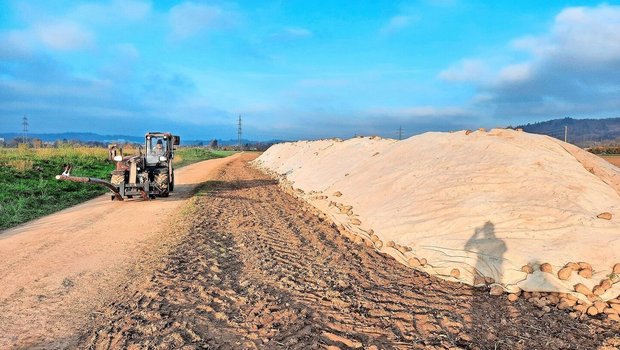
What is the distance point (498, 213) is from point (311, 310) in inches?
156

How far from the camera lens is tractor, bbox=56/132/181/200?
12.6 m

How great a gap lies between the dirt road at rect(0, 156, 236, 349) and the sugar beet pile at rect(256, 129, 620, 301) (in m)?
4.25

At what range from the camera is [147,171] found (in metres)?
13.1

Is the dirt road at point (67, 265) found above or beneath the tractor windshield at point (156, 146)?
beneath

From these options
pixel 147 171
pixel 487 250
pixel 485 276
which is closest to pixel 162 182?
pixel 147 171

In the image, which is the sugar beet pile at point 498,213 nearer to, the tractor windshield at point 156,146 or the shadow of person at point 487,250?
the shadow of person at point 487,250

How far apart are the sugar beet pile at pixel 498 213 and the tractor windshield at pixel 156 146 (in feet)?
20.2

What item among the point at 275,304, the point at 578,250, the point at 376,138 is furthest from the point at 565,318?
the point at 376,138

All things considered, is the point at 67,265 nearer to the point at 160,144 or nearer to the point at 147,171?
the point at 147,171

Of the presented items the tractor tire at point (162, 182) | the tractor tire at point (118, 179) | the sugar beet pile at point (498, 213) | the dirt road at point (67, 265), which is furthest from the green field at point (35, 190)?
the sugar beet pile at point (498, 213)

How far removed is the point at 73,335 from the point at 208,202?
8487 mm

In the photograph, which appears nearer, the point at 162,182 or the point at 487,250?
the point at 487,250

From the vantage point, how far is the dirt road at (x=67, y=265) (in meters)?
4.33

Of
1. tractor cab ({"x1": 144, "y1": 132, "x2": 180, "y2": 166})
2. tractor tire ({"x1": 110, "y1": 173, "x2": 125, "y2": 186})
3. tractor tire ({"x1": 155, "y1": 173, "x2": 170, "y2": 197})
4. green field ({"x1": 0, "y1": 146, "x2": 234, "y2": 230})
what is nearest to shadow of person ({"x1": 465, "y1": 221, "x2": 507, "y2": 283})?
tractor tire ({"x1": 155, "y1": 173, "x2": 170, "y2": 197})
